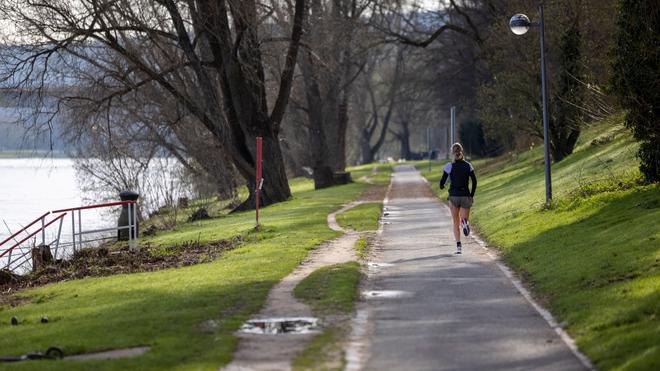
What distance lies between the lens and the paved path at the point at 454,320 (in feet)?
34.6

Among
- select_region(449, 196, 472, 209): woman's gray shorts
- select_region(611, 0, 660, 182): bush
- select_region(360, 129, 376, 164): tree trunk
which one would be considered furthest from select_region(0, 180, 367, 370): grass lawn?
select_region(360, 129, 376, 164): tree trunk

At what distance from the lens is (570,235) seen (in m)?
20.6

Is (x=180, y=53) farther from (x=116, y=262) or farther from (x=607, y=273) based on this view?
(x=607, y=273)

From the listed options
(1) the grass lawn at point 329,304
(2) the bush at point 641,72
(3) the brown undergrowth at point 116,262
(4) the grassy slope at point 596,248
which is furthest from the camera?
(2) the bush at point 641,72

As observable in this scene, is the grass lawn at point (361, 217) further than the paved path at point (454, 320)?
Yes

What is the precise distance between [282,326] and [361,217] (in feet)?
68.3

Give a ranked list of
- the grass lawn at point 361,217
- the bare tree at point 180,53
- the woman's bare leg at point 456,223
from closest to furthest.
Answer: the woman's bare leg at point 456,223
the grass lawn at point 361,217
the bare tree at point 180,53

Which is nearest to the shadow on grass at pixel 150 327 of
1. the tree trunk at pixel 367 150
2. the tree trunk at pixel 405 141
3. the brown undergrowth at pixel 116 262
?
the brown undergrowth at pixel 116 262

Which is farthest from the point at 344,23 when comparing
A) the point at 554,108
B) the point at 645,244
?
the point at 645,244

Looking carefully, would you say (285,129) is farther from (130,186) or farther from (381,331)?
(381,331)

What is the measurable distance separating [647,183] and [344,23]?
96.0 ft

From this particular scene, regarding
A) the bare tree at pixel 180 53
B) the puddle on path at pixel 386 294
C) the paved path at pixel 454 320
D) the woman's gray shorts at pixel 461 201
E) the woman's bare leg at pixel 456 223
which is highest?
the bare tree at pixel 180 53

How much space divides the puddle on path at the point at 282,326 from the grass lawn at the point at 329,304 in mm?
257

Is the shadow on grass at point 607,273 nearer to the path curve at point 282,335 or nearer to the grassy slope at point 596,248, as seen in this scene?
the grassy slope at point 596,248
